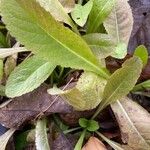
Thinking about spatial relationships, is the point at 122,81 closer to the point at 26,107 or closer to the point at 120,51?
the point at 120,51

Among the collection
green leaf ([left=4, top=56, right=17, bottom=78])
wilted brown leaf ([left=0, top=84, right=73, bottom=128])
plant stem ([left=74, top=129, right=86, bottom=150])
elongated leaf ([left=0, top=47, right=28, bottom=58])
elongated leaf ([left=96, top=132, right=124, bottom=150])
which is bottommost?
elongated leaf ([left=96, top=132, right=124, bottom=150])

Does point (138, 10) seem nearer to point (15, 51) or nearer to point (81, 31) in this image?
point (81, 31)

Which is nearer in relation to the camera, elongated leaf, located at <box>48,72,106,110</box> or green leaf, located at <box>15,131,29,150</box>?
elongated leaf, located at <box>48,72,106,110</box>

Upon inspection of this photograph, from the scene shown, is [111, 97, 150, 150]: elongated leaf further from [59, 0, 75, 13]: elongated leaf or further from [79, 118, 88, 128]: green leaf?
[59, 0, 75, 13]: elongated leaf

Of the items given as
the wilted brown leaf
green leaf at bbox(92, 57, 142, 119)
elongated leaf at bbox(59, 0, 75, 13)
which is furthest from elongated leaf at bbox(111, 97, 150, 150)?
elongated leaf at bbox(59, 0, 75, 13)

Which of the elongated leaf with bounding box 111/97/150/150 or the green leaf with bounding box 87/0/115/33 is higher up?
the green leaf with bounding box 87/0/115/33

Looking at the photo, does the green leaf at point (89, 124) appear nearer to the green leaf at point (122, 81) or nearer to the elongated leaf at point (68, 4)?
the green leaf at point (122, 81)

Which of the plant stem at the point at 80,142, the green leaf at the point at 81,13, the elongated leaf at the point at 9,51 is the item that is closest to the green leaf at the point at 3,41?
the elongated leaf at the point at 9,51
